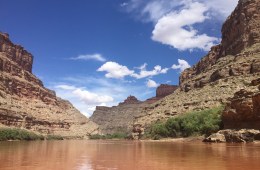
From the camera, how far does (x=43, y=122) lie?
552 feet

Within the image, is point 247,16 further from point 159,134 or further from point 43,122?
point 43,122

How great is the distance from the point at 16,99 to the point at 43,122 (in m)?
17.0

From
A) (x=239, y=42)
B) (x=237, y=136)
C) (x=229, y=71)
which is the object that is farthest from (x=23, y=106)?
(x=237, y=136)

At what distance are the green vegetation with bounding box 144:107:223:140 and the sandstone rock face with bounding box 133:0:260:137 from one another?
29.5 feet

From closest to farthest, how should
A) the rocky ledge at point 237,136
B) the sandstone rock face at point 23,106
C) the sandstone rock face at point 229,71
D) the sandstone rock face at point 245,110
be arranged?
the rocky ledge at point 237,136 → the sandstone rock face at point 245,110 → the sandstone rock face at point 229,71 → the sandstone rock face at point 23,106

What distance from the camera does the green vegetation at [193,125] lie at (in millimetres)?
52912

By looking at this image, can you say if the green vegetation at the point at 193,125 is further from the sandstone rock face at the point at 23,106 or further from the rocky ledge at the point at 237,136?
the sandstone rock face at the point at 23,106

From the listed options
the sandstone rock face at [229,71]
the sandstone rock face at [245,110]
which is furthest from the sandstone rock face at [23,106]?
the sandstone rock face at [245,110]

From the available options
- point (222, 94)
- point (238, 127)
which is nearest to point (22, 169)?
point (238, 127)

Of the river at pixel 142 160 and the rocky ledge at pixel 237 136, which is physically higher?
the rocky ledge at pixel 237 136

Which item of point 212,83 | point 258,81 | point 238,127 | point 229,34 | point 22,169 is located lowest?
point 22,169

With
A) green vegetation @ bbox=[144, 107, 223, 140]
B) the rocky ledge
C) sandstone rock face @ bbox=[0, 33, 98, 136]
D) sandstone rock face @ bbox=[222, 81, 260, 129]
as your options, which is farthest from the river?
sandstone rock face @ bbox=[0, 33, 98, 136]

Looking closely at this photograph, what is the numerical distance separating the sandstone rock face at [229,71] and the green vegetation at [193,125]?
8.98m

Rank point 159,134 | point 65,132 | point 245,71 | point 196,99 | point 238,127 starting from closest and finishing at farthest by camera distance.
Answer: point 238,127
point 159,134
point 245,71
point 196,99
point 65,132
